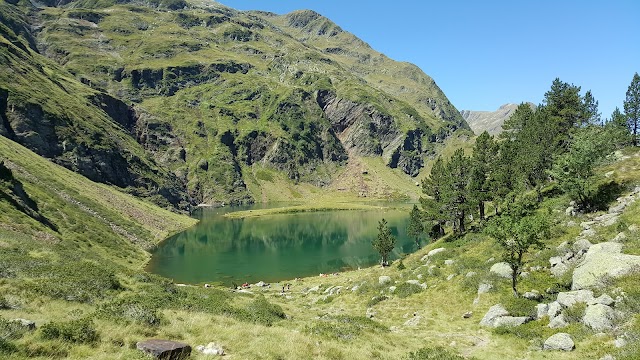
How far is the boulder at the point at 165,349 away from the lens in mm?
14023

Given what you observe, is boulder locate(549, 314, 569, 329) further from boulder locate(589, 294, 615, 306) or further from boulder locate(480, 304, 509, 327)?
boulder locate(480, 304, 509, 327)

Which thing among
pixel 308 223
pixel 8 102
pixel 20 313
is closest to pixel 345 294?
pixel 20 313

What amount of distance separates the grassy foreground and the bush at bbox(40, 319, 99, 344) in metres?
0.04

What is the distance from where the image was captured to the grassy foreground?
15.9m

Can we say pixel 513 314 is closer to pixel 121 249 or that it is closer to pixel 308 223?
pixel 121 249

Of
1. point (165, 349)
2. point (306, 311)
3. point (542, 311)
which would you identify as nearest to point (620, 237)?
point (542, 311)

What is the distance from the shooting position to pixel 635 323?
2039 cm

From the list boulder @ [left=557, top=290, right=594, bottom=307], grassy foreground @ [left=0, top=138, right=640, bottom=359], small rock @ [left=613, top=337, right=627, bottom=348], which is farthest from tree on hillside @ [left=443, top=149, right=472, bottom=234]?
small rock @ [left=613, top=337, right=627, bottom=348]

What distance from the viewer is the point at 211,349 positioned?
51.7 feet

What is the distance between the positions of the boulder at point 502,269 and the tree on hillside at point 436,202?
3331cm

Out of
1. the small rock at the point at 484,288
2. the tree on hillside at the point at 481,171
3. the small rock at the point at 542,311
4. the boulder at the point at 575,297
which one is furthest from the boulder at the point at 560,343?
the tree on hillside at the point at 481,171

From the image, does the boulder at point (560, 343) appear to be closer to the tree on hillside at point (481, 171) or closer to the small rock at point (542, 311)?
the small rock at point (542, 311)

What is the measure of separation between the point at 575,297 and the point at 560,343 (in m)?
5.43

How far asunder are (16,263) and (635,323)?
4081 cm
